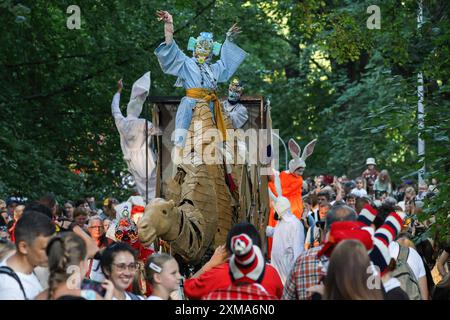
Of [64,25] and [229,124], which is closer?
[229,124]

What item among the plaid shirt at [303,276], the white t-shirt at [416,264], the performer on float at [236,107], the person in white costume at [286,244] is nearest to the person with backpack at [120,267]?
the plaid shirt at [303,276]

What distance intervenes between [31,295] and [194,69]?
24.4 feet

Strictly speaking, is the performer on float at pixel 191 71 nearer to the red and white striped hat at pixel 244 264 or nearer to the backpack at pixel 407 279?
the backpack at pixel 407 279

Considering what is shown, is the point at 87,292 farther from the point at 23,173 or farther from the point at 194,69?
the point at 23,173

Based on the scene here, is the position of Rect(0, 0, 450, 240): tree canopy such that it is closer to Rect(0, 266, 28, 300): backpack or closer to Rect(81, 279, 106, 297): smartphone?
Rect(81, 279, 106, 297): smartphone

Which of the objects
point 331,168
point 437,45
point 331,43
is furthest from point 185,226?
point 331,168

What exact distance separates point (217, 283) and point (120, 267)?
0.69m

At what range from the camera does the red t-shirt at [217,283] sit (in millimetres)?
8766

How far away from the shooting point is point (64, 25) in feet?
84.8

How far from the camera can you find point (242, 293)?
7867 millimetres

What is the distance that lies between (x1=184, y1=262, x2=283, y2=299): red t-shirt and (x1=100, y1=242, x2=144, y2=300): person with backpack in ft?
1.34

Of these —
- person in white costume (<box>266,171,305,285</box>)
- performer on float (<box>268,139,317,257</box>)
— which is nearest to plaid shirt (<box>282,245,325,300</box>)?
person in white costume (<box>266,171,305,285</box>)

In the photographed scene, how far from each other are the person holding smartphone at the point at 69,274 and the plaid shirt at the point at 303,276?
1291 millimetres

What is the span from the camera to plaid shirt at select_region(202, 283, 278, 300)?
25.7ft
